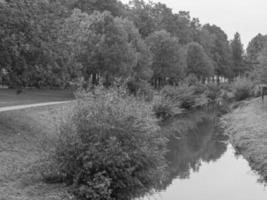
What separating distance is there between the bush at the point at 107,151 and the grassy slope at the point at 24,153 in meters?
0.64

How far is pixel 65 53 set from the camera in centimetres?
1446

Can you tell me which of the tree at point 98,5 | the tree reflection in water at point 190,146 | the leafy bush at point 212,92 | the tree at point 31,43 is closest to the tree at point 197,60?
the leafy bush at point 212,92

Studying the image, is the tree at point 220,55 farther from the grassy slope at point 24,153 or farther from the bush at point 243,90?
the grassy slope at point 24,153

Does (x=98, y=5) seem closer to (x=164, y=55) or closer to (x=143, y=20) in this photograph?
(x=164, y=55)

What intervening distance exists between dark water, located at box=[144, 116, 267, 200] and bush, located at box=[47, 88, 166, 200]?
225 centimetres

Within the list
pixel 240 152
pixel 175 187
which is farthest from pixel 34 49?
pixel 240 152

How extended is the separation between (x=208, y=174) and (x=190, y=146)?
556cm

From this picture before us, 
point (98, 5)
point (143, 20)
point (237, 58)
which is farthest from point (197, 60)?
point (237, 58)

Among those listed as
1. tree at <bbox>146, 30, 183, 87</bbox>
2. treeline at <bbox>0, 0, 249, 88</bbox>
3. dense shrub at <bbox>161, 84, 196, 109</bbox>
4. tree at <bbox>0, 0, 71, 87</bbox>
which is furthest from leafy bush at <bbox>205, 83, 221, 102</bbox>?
tree at <bbox>0, 0, 71, 87</bbox>

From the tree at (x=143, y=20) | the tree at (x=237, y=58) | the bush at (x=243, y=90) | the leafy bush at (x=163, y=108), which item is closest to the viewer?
the leafy bush at (x=163, y=108)

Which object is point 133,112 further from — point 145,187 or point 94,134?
point 145,187

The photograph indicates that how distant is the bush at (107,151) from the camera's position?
29.3 feet

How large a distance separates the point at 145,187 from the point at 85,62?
20.3 m

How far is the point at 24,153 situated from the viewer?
1140 centimetres
